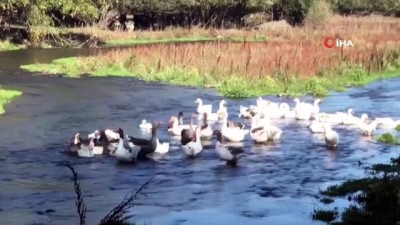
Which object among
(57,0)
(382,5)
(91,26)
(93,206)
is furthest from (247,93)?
(382,5)

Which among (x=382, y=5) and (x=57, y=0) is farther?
(x=382, y=5)

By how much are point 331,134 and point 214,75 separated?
1541cm

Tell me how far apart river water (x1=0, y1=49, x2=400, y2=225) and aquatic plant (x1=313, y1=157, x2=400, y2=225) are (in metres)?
0.52

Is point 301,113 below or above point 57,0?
below

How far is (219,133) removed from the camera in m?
18.7

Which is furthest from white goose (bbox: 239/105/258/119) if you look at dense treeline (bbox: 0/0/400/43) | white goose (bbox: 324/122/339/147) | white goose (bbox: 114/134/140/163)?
dense treeline (bbox: 0/0/400/43)

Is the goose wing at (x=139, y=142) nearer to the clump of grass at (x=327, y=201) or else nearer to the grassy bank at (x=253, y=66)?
the clump of grass at (x=327, y=201)

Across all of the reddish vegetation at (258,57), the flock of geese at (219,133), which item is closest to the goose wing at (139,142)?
the flock of geese at (219,133)

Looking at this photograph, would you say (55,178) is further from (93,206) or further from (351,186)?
(351,186)

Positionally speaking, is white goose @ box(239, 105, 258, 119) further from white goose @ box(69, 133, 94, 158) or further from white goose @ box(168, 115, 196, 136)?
white goose @ box(69, 133, 94, 158)

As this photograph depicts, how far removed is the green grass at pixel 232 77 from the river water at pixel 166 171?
8.20 ft

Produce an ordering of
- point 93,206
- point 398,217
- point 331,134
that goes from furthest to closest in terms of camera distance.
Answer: point 331,134, point 93,206, point 398,217

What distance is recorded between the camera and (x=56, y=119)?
23.2m

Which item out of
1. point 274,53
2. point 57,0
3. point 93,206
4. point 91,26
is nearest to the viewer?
point 93,206
